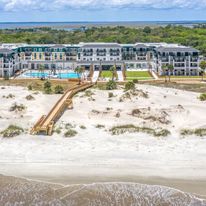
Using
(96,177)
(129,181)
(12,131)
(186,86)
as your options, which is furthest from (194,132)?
(186,86)

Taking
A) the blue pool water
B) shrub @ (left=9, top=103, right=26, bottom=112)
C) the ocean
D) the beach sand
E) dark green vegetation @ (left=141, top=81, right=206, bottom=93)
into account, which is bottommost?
the ocean

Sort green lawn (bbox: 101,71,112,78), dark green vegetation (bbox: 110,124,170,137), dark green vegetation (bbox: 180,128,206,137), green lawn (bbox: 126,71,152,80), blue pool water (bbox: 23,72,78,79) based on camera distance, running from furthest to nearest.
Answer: green lawn (bbox: 101,71,112,78) < blue pool water (bbox: 23,72,78,79) < green lawn (bbox: 126,71,152,80) < dark green vegetation (bbox: 110,124,170,137) < dark green vegetation (bbox: 180,128,206,137)

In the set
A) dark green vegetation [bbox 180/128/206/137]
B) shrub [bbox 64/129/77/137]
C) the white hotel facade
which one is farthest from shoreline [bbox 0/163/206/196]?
the white hotel facade

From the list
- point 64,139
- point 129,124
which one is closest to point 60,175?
point 64,139

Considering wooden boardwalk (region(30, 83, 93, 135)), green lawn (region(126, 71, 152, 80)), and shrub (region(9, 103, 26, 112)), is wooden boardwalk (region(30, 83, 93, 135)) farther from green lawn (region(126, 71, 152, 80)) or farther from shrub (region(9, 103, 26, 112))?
green lawn (region(126, 71, 152, 80))

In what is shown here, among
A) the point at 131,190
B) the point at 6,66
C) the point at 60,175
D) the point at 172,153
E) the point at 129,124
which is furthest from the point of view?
the point at 6,66

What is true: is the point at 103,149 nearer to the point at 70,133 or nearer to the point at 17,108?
the point at 70,133

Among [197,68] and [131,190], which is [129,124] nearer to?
[131,190]

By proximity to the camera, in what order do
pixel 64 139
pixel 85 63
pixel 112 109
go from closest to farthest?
pixel 64 139
pixel 112 109
pixel 85 63
